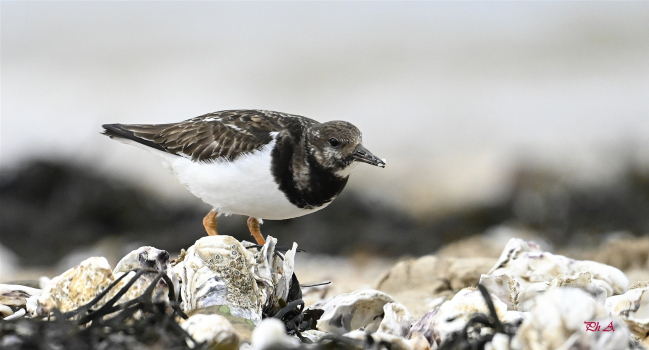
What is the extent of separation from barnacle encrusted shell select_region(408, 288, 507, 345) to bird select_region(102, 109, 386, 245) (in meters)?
0.98

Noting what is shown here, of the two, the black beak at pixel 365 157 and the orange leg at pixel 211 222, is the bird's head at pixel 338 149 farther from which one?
the orange leg at pixel 211 222

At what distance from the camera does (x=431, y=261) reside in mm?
2986

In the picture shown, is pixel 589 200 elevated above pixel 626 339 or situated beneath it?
situated beneath

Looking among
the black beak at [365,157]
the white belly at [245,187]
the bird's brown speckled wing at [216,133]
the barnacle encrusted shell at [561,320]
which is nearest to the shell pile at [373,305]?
the barnacle encrusted shell at [561,320]

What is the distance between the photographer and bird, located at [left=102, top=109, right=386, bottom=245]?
2.58 m

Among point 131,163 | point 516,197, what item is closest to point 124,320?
point 516,197

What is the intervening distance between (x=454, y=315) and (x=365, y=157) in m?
1.07

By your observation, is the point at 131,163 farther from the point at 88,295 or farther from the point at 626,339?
the point at 626,339

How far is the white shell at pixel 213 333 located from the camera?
52.2 inches

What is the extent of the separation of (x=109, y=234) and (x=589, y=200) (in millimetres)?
4515

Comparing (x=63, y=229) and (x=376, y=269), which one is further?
(x=63, y=229)

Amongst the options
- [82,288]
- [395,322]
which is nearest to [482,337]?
[395,322]

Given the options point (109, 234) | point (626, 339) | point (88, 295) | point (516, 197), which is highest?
point (626, 339)

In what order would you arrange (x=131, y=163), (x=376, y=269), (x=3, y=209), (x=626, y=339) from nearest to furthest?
(x=626, y=339) → (x=376, y=269) → (x=3, y=209) → (x=131, y=163)
